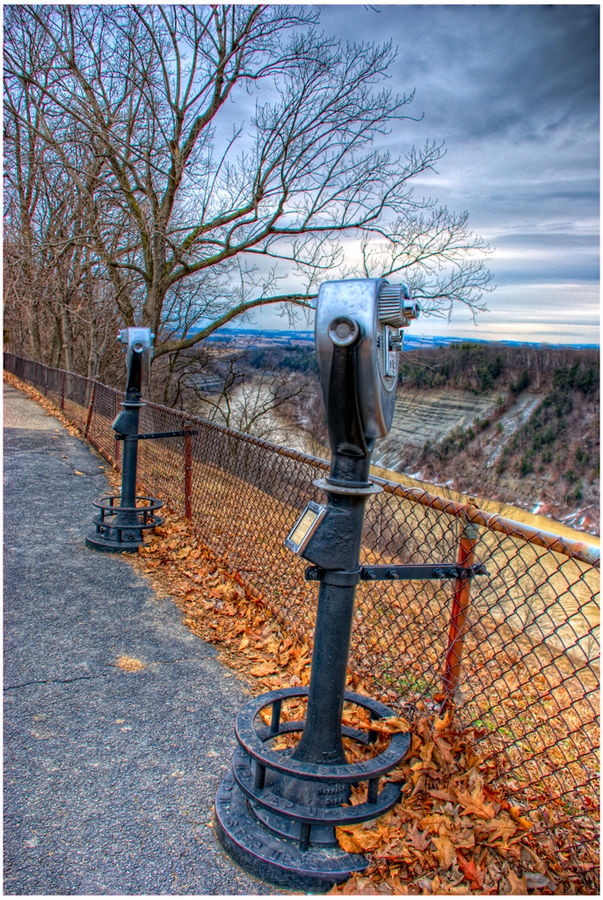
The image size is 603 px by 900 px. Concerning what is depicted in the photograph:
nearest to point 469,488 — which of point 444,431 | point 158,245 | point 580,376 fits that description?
point 444,431

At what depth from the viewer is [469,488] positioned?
32.6 m

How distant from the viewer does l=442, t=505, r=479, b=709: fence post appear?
8.35 ft

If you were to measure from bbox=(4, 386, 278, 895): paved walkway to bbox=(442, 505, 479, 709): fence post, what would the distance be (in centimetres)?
107

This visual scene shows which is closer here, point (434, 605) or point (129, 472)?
point (129, 472)

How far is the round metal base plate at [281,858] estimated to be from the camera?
208cm

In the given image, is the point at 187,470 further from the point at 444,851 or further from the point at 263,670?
the point at 444,851

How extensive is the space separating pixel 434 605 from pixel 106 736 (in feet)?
Result: 24.2

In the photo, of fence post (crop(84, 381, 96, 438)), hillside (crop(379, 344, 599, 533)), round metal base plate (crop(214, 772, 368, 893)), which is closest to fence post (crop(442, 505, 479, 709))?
round metal base plate (crop(214, 772, 368, 893))

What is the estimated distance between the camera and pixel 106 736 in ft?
9.34

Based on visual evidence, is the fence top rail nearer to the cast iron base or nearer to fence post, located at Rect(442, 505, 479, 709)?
fence post, located at Rect(442, 505, 479, 709)

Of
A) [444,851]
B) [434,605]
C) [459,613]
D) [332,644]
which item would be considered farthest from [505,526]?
[434,605]

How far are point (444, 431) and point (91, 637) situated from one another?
37490 mm

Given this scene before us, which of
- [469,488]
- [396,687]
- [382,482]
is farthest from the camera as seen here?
[469,488]

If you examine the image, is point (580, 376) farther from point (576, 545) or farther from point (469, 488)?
point (576, 545)
